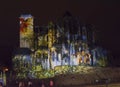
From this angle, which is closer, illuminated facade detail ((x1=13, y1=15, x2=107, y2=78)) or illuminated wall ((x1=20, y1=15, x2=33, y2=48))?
illuminated facade detail ((x1=13, y1=15, x2=107, y2=78))

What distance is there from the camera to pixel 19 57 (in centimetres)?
9206

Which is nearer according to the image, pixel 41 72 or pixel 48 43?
pixel 41 72

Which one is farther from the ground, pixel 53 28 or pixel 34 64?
pixel 53 28

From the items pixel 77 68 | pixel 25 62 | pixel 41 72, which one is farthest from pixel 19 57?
pixel 77 68

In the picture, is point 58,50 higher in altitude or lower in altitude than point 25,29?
lower

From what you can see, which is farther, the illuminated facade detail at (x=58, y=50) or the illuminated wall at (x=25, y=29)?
the illuminated wall at (x=25, y=29)

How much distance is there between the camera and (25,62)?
3595 inches

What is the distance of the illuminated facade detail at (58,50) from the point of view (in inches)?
3533

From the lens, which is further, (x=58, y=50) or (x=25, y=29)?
(x=25, y=29)

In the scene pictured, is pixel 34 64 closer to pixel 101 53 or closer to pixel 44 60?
pixel 44 60

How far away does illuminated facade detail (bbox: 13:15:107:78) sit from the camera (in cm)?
8975

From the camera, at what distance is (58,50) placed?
9106 cm

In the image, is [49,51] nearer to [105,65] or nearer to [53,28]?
[53,28]

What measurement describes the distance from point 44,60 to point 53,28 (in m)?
7.81
